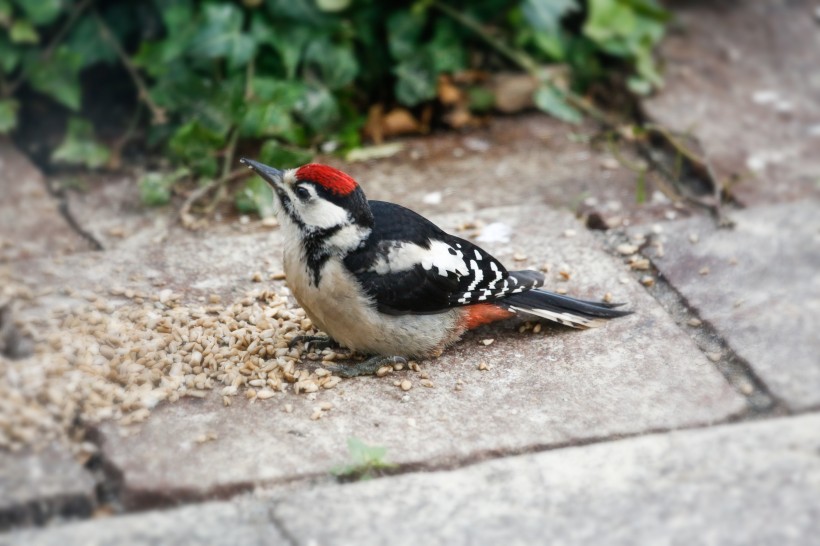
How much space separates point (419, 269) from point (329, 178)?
0.48 metres

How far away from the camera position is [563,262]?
15.9 feet

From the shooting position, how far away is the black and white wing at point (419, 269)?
4062 millimetres

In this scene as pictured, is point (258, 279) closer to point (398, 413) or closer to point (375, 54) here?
point (398, 413)

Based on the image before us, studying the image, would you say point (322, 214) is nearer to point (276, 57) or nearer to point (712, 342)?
point (712, 342)

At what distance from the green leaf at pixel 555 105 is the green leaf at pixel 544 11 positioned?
0.36 metres

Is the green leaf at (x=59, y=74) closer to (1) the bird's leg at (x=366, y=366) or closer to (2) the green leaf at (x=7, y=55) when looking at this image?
(2) the green leaf at (x=7, y=55)

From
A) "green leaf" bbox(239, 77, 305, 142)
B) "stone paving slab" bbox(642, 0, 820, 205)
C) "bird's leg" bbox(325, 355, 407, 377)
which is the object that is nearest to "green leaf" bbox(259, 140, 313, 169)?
"green leaf" bbox(239, 77, 305, 142)

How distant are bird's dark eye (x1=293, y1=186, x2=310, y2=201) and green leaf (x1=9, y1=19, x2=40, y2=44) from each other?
2.35m

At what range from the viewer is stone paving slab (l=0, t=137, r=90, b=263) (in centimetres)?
495

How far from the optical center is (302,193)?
13.5ft

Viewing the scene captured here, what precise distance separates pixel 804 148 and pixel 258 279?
313 centimetres

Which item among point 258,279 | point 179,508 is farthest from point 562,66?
point 179,508

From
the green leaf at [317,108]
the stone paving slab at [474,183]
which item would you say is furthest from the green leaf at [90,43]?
the green leaf at [317,108]

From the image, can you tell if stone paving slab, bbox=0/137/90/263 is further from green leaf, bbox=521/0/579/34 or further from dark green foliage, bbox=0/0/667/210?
green leaf, bbox=521/0/579/34
